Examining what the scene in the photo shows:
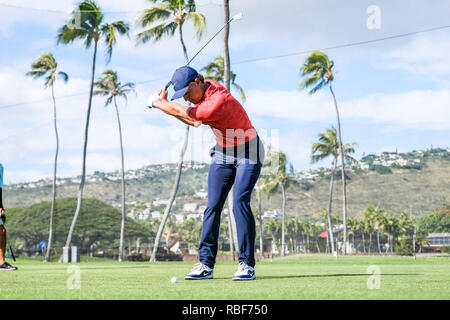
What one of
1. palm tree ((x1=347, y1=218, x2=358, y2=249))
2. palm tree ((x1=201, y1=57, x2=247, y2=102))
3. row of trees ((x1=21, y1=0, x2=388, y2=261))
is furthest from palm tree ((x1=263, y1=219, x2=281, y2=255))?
palm tree ((x1=201, y1=57, x2=247, y2=102))

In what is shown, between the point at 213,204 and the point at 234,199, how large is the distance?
27 cm

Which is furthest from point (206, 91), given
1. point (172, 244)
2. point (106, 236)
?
point (172, 244)

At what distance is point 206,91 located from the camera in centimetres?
551

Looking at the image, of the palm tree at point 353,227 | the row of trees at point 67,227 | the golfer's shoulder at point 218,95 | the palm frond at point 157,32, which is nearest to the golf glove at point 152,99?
the golfer's shoulder at point 218,95

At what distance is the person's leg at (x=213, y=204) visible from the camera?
583 cm

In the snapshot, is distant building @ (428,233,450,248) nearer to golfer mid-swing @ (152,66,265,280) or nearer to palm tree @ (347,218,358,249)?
palm tree @ (347,218,358,249)

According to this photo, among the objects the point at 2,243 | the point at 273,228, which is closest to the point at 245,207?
the point at 2,243

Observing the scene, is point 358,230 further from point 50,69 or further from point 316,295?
point 316,295

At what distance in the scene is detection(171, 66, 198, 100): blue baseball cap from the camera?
212 inches

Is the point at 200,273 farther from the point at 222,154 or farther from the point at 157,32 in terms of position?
the point at 157,32

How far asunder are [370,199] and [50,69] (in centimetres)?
13906

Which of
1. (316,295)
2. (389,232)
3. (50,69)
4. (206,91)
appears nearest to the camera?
(316,295)

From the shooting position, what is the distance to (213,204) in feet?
19.3
